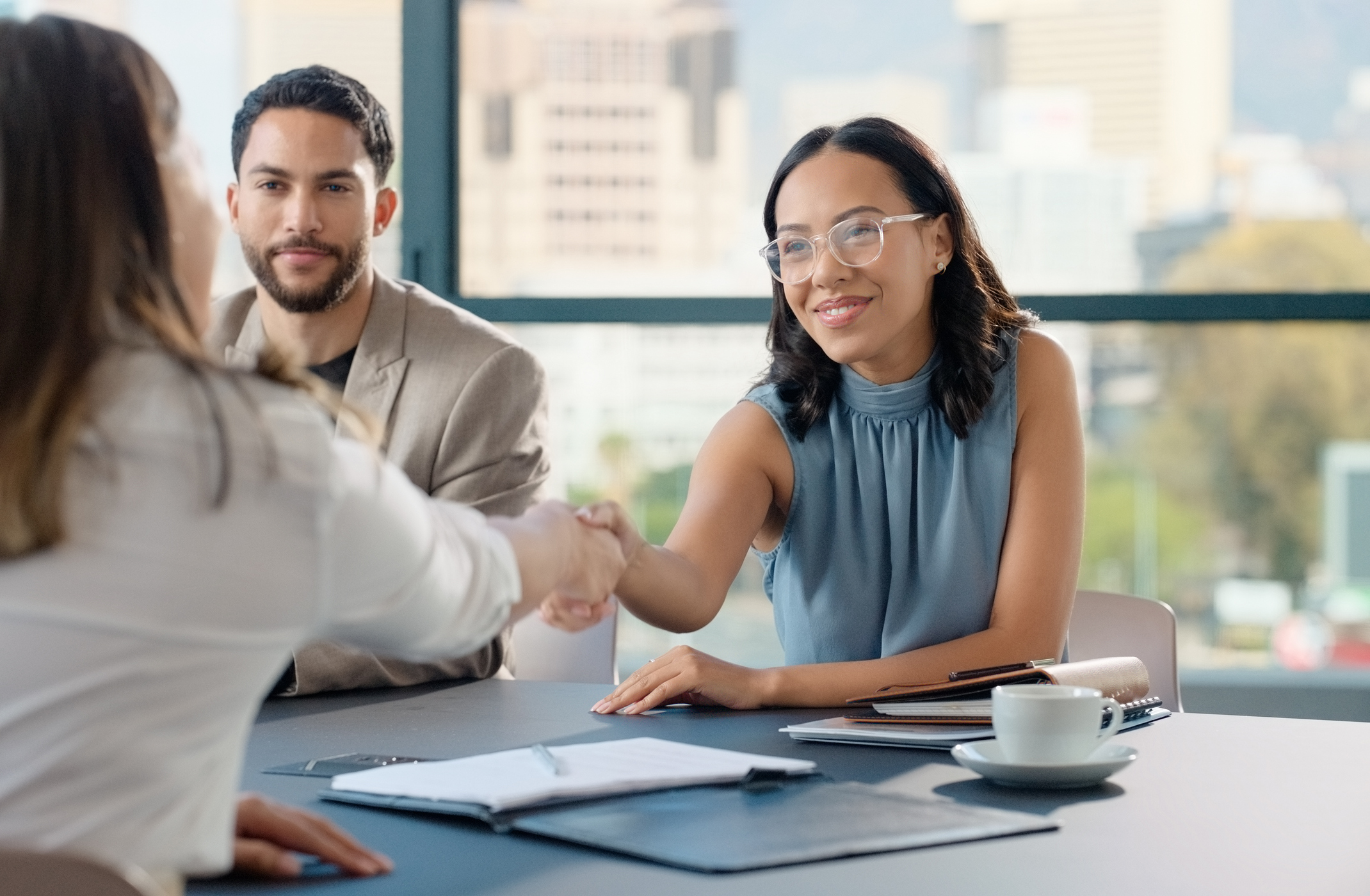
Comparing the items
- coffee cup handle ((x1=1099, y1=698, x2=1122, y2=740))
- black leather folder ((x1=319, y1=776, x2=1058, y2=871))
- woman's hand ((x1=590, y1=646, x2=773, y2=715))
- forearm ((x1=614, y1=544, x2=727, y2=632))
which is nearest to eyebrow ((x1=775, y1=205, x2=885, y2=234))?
forearm ((x1=614, y1=544, x2=727, y2=632))

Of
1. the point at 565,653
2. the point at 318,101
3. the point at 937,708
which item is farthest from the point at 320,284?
the point at 937,708

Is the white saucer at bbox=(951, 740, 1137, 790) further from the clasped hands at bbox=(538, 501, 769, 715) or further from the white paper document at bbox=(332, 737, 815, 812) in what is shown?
the clasped hands at bbox=(538, 501, 769, 715)

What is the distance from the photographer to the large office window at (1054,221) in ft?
13.1

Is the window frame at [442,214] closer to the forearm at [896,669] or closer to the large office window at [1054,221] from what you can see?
the large office window at [1054,221]

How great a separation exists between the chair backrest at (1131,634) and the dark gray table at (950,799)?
0.57m

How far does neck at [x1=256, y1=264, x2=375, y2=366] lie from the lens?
2.81 metres

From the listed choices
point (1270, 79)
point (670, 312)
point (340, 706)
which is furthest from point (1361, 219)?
point (340, 706)

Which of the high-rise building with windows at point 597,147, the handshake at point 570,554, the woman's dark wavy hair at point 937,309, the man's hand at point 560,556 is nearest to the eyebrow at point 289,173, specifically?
the woman's dark wavy hair at point 937,309

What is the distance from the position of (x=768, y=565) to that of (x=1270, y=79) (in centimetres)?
241

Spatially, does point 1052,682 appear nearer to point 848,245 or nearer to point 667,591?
point 667,591

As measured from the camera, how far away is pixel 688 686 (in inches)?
74.2

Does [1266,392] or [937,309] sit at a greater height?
[937,309]

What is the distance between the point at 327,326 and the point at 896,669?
139 cm

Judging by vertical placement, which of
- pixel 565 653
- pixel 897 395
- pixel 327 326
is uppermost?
pixel 327 326
